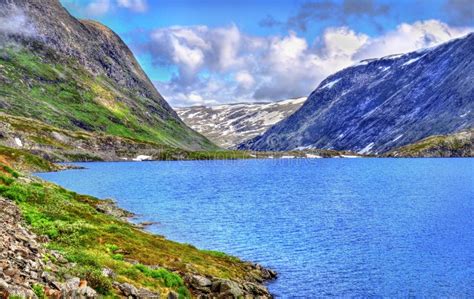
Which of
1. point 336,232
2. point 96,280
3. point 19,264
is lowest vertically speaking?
point 336,232

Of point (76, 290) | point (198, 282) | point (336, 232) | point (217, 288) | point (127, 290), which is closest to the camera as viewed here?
point (76, 290)

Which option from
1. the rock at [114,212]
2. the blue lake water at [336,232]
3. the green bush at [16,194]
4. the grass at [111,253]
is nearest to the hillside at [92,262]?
the grass at [111,253]

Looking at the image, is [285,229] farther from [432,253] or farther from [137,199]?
[137,199]

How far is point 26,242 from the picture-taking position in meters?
29.9

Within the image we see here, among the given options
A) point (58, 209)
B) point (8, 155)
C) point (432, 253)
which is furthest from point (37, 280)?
point (8, 155)

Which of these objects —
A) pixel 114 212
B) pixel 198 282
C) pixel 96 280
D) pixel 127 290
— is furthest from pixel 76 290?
pixel 114 212

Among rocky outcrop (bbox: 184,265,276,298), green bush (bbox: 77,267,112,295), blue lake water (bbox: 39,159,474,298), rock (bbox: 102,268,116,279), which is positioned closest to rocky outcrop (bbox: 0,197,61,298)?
green bush (bbox: 77,267,112,295)

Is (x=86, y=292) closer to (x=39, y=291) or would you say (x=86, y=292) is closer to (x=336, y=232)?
(x=39, y=291)

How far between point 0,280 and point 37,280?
3.48 meters

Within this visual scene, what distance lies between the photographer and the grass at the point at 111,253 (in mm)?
32594

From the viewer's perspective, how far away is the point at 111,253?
41.2m

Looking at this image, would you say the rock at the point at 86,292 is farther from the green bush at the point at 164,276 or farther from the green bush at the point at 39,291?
the green bush at the point at 164,276

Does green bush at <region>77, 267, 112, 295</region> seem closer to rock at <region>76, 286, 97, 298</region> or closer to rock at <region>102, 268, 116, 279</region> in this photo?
rock at <region>76, 286, 97, 298</region>

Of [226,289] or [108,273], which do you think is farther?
[226,289]
